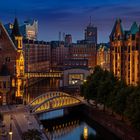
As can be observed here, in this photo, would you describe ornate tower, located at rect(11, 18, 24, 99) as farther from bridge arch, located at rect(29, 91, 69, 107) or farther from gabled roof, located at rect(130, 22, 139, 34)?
gabled roof, located at rect(130, 22, 139, 34)

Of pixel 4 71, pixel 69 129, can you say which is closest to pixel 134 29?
pixel 4 71

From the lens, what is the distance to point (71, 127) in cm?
6981

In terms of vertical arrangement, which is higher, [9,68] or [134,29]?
[134,29]

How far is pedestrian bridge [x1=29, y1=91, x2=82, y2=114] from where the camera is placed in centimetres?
7281

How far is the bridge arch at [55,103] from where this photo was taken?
7250 centimetres

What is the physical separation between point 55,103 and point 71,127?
28.3 feet

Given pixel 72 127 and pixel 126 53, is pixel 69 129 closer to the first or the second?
pixel 72 127

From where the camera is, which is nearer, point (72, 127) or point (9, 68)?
Answer: point (72, 127)

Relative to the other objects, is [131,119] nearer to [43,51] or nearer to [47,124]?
[47,124]

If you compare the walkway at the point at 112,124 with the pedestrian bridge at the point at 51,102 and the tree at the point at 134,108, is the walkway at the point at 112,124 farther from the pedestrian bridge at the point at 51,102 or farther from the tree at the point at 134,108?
A: the pedestrian bridge at the point at 51,102

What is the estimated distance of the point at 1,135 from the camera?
164 feet

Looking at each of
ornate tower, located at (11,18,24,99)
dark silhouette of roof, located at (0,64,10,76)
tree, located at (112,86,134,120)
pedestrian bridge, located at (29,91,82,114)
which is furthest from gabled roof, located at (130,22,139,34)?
tree, located at (112,86,134,120)

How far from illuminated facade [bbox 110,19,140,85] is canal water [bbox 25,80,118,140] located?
63.4 ft

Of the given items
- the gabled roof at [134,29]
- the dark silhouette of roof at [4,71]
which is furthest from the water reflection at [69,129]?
the gabled roof at [134,29]
